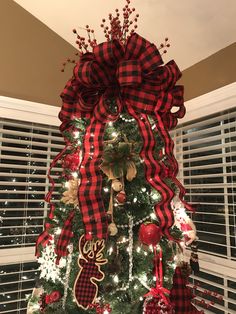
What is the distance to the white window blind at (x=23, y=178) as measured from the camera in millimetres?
1826

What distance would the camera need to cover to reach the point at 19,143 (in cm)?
188

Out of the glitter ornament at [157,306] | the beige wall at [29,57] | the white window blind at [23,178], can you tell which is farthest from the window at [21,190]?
the glitter ornament at [157,306]

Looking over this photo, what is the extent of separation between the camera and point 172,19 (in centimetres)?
161

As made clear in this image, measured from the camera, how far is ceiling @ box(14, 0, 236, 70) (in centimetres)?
149

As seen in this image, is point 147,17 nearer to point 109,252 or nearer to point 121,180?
point 121,180

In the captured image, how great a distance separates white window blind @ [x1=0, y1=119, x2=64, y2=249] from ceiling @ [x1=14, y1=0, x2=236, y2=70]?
28.5 inches

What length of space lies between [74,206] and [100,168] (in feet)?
0.70

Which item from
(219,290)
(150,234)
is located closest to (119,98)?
(150,234)

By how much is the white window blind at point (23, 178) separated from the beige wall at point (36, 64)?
0.23m

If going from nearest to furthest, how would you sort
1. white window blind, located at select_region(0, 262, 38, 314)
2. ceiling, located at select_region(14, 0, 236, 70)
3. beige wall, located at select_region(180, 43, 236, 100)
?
ceiling, located at select_region(14, 0, 236, 70) < beige wall, located at select_region(180, 43, 236, 100) < white window blind, located at select_region(0, 262, 38, 314)

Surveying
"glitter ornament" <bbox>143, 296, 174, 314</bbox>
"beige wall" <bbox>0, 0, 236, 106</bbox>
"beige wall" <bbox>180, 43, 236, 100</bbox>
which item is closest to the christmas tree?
"glitter ornament" <bbox>143, 296, 174, 314</bbox>

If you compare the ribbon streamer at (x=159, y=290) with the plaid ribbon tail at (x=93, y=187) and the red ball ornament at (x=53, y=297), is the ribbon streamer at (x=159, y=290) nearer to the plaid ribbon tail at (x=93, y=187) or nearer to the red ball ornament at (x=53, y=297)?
the plaid ribbon tail at (x=93, y=187)

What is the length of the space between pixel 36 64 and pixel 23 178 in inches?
30.3

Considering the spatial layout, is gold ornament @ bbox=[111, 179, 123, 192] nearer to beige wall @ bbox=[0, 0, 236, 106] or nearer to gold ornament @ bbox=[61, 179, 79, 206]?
gold ornament @ bbox=[61, 179, 79, 206]
